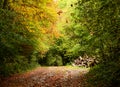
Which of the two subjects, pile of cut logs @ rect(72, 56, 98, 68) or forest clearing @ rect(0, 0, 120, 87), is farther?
pile of cut logs @ rect(72, 56, 98, 68)

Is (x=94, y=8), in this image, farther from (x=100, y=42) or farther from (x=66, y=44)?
(x=66, y=44)

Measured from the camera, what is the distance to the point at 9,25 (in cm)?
1356

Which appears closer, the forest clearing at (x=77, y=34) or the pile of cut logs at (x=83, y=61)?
the forest clearing at (x=77, y=34)

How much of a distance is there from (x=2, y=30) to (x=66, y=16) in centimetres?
2094

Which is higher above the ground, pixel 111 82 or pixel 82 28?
pixel 82 28

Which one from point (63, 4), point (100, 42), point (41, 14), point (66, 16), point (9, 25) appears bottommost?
point (100, 42)

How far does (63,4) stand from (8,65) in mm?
19111

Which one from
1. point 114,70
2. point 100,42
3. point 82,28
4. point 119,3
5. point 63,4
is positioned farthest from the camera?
point 63,4

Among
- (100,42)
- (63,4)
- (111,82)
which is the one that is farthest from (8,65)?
(63,4)

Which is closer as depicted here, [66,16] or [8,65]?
[8,65]

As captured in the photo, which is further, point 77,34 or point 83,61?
point 83,61

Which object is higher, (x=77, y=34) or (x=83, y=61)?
(x=77, y=34)

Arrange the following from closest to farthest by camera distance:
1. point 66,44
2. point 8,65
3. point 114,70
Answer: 1. point 114,70
2. point 8,65
3. point 66,44

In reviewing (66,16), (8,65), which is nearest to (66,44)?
(66,16)
